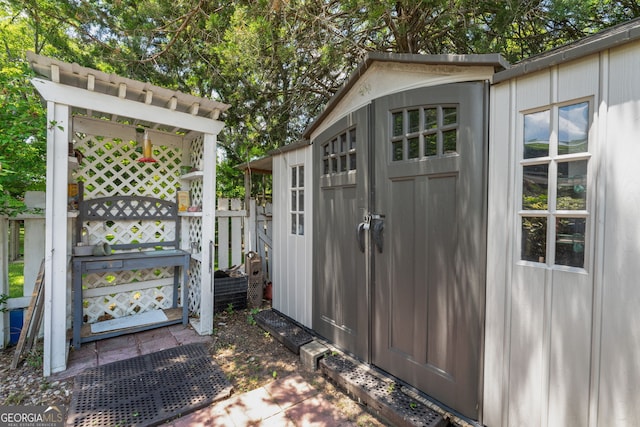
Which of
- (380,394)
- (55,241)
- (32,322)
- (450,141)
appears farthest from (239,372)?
(450,141)

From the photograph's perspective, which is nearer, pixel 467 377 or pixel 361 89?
pixel 467 377

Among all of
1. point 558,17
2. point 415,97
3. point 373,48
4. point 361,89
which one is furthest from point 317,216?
point 558,17

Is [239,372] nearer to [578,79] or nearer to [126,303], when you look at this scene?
[126,303]

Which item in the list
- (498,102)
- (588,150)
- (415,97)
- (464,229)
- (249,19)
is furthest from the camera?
(249,19)

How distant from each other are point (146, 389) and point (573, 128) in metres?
3.41

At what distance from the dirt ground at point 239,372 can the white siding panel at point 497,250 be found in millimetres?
789

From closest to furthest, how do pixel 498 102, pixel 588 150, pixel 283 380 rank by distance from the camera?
pixel 588 150 → pixel 498 102 → pixel 283 380

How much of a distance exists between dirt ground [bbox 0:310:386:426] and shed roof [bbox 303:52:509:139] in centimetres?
248

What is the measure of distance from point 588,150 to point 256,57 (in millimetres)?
3251

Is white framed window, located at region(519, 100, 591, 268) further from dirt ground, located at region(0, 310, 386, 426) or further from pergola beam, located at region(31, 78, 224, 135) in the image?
pergola beam, located at region(31, 78, 224, 135)

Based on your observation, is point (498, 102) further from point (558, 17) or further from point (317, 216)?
point (558, 17)

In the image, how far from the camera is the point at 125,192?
12.1 ft

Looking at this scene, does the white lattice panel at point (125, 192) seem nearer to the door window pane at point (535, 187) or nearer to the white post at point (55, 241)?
the white post at point (55, 241)

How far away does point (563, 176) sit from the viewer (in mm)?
1543
